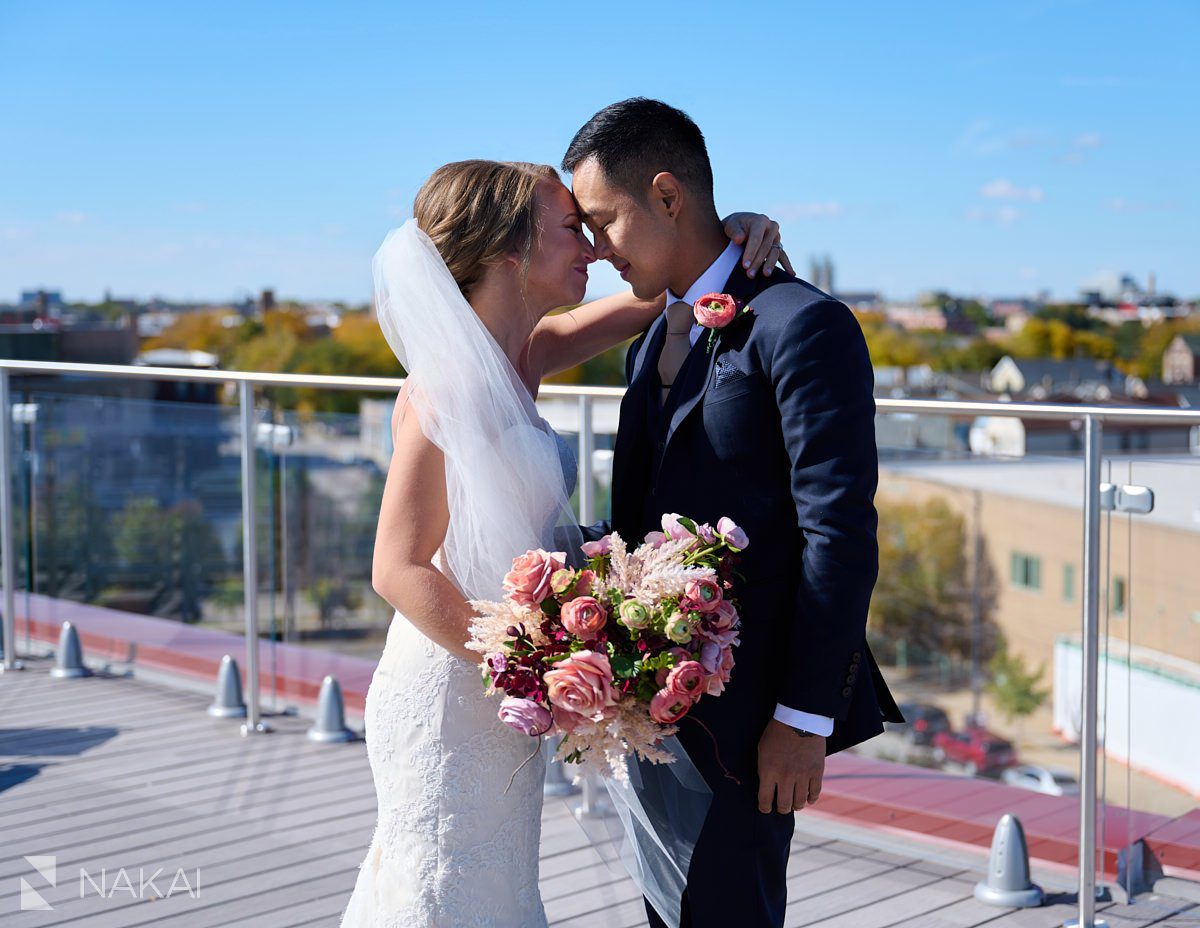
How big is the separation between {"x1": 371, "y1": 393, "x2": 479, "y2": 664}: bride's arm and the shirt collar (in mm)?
537

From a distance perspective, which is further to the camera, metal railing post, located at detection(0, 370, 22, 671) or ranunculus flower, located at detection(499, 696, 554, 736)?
metal railing post, located at detection(0, 370, 22, 671)

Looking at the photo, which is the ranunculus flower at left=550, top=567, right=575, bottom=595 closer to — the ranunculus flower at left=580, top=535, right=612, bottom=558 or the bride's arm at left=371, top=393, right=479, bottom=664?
the ranunculus flower at left=580, top=535, right=612, bottom=558

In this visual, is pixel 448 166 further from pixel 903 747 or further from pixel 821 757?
pixel 903 747

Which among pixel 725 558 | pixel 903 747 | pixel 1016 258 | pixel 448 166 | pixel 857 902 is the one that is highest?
pixel 1016 258

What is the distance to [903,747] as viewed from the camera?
51.7 meters

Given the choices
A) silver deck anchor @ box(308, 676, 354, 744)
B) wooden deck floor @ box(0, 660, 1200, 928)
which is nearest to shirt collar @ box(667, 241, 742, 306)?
wooden deck floor @ box(0, 660, 1200, 928)

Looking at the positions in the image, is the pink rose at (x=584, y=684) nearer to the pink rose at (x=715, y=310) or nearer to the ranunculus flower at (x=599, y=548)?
the ranunculus flower at (x=599, y=548)

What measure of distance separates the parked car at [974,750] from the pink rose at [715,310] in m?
53.7

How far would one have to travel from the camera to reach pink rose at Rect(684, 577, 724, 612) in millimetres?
1839

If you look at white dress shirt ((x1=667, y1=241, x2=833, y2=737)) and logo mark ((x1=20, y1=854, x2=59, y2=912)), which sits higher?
white dress shirt ((x1=667, y1=241, x2=833, y2=737))

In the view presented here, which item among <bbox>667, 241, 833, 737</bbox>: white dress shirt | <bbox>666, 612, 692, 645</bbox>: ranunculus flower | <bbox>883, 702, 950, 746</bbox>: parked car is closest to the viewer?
<bbox>666, 612, 692, 645</bbox>: ranunculus flower

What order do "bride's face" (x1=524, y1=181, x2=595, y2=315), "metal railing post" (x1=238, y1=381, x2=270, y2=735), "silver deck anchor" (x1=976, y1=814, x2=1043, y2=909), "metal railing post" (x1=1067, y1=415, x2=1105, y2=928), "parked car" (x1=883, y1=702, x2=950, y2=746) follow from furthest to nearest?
"parked car" (x1=883, y1=702, x2=950, y2=746), "metal railing post" (x1=238, y1=381, x2=270, y2=735), "silver deck anchor" (x1=976, y1=814, x2=1043, y2=909), "metal railing post" (x1=1067, y1=415, x2=1105, y2=928), "bride's face" (x1=524, y1=181, x2=595, y2=315)

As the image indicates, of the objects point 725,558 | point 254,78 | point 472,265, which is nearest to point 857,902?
point 725,558

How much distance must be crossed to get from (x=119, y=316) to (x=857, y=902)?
99.6 m
